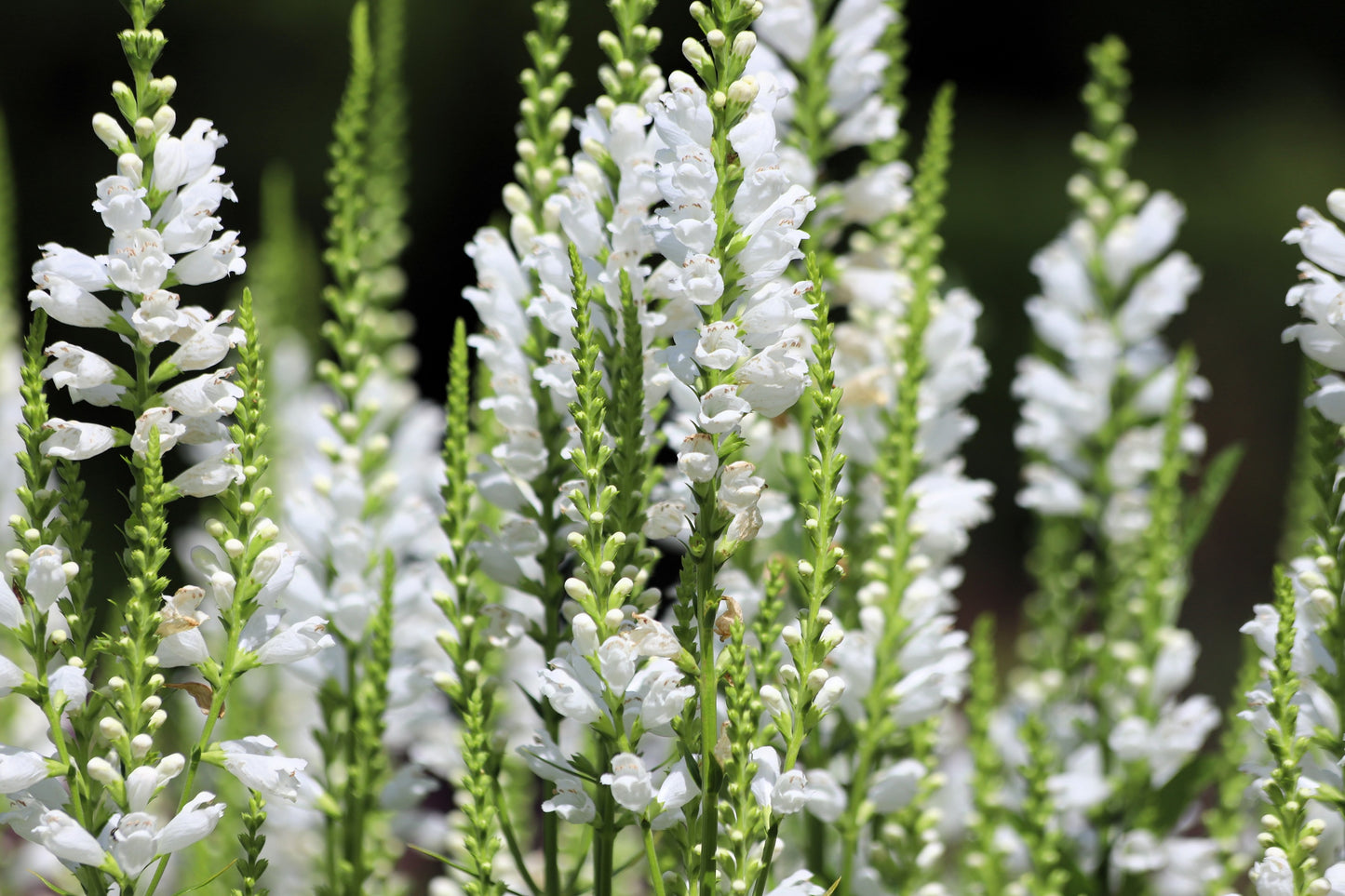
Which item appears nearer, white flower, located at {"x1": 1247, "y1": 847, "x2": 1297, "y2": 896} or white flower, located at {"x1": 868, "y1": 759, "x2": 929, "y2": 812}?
white flower, located at {"x1": 1247, "y1": 847, "x2": 1297, "y2": 896}

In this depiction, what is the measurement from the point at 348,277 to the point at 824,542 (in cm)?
42

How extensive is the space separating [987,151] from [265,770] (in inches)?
151

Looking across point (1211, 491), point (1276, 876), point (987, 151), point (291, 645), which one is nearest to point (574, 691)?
point (291, 645)

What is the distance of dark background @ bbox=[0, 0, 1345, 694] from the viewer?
3.51 metres

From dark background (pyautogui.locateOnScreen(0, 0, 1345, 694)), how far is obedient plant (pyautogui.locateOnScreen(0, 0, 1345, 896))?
2.42m

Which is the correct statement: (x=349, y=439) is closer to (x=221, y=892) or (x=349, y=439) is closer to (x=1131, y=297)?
(x=221, y=892)

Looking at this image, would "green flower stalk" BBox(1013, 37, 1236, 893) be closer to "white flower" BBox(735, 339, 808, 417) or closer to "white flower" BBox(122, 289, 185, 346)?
"white flower" BBox(735, 339, 808, 417)

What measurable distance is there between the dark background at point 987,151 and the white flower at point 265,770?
9.84 ft

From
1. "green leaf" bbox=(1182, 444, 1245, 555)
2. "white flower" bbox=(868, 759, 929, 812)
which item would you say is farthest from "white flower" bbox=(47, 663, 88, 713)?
"green leaf" bbox=(1182, 444, 1245, 555)

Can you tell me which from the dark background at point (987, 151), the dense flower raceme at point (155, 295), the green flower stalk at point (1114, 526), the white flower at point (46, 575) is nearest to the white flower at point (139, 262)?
the dense flower raceme at point (155, 295)

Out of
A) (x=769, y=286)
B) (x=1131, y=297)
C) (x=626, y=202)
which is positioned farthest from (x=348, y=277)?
(x=1131, y=297)

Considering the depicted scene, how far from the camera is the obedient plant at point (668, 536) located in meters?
0.53

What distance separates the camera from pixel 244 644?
580mm

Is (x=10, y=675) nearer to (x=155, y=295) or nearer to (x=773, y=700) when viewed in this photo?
(x=155, y=295)
